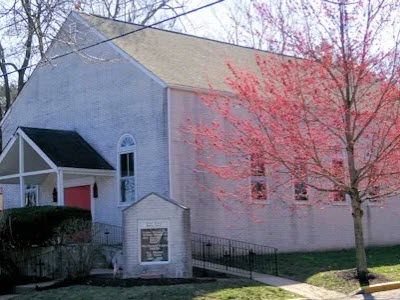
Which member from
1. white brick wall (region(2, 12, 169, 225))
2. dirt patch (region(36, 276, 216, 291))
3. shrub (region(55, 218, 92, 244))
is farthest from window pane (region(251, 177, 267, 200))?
dirt patch (region(36, 276, 216, 291))

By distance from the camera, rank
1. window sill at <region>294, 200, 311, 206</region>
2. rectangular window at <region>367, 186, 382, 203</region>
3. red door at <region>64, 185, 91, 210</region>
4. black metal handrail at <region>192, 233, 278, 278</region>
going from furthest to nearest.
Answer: red door at <region>64, 185, 91, 210</region> < window sill at <region>294, 200, 311, 206</region> < black metal handrail at <region>192, 233, 278, 278</region> < rectangular window at <region>367, 186, 382, 203</region>

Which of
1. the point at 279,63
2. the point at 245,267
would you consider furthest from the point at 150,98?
the point at 245,267

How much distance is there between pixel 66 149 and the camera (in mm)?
22812

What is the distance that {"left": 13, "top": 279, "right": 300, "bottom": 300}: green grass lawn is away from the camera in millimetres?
14383

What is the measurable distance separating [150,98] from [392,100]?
7.82 m

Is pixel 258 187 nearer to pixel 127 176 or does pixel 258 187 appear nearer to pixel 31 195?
pixel 127 176

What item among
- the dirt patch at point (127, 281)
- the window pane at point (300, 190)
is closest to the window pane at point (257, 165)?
the window pane at point (300, 190)

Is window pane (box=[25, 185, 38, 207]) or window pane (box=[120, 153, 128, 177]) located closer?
window pane (box=[120, 153, 128, 177])

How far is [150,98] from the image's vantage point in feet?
70.0

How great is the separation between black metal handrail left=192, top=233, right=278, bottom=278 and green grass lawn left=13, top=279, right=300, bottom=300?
8.81 ft

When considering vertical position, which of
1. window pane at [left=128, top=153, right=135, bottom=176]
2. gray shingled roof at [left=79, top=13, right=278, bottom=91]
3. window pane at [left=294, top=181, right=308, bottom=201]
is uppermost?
gray shingled roof at [left=79, top=13, right=278, bottom=91]

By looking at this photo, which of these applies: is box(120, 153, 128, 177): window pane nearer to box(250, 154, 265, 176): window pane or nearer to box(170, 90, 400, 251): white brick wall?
box(170, 90, 400, 251): white brick wall

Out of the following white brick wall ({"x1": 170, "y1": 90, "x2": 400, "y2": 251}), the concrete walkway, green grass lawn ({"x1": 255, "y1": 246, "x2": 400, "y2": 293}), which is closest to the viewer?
the concrete walkway

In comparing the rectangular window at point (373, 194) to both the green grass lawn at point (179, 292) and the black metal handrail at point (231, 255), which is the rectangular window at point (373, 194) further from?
the green grass lawn at point (179, 292)
